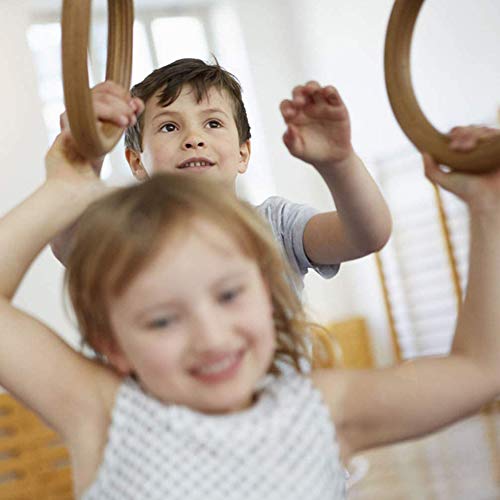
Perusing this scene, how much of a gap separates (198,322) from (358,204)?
49 cm

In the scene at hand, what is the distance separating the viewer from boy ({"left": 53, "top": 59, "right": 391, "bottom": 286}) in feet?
4.09

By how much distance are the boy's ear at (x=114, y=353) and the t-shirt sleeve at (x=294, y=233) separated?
1.89 ft

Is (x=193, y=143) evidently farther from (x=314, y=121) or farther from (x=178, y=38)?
(x=178, y=38)

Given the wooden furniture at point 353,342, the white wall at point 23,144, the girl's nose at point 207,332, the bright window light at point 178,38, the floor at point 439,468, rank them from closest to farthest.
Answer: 1. the girl's nose at point 207,332
2. the floor at point 439,468
3. the white wall at point 23,144
4. the bright window light at point 178,38
5. the wooden furniture at point 353,342

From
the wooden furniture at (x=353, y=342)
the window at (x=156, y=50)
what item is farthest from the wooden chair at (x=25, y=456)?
the wooden furniture at (x=353, y=342)

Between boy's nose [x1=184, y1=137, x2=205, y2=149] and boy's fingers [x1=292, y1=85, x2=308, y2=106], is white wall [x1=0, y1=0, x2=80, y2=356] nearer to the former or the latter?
boy's nose [x1=184, y1=137, x2=205, y2=149]

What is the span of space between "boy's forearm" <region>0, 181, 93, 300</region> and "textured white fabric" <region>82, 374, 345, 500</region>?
0.16 metres

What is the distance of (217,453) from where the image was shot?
875 mm

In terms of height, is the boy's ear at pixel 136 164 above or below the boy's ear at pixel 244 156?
above

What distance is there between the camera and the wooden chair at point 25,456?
16.7 feet

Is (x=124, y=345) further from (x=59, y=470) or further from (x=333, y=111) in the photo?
(x=59, y=470)

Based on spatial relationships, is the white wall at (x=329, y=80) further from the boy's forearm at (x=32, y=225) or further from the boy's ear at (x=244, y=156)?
the boy's forearm at (x=32, y=225)

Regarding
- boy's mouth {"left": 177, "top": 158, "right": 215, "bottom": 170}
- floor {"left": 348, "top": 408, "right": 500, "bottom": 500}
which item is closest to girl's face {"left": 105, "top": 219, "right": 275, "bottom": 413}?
boy's mouth {"left": 177, "top": 158, "right": 215, "bottom": 170}

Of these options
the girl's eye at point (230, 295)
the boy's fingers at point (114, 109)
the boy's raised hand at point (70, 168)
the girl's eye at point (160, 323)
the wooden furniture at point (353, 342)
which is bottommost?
the wooden furniture at point (353, 342)
